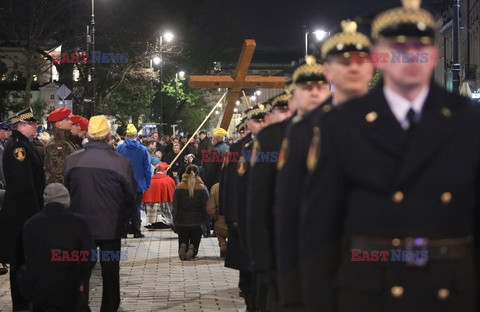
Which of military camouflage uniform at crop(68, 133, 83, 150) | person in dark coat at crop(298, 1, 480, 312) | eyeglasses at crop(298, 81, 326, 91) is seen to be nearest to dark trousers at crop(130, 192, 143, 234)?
military camouflage uniform at crop(68, 133, 83, 150)

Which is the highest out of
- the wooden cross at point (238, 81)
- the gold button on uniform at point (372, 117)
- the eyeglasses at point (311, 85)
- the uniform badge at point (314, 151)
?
the wooden cross at point (238, 81)

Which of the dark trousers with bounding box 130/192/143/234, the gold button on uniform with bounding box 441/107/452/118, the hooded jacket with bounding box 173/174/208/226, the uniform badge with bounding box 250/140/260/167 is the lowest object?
the dark trousers with bounding box 130/192/143/234

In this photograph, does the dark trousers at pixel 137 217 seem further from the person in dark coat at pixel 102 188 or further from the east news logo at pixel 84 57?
the east news logo at pixel 84 57

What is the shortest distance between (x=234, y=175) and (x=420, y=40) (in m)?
7.12

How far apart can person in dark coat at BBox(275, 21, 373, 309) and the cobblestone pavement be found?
23.2 feet

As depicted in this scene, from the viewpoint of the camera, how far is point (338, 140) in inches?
175

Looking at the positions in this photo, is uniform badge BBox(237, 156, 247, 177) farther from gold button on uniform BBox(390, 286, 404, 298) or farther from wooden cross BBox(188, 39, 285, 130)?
wooden cross BBox(188, 39, 285, 130)

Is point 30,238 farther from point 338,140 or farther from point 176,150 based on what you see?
point 176,150

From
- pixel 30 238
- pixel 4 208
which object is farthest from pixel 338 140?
pixel 4 208

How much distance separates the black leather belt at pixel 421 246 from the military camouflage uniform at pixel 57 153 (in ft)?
32.1

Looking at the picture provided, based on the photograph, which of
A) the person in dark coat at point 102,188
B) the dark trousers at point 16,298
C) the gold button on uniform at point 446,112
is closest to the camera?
the gold button on uniform at point 446,112

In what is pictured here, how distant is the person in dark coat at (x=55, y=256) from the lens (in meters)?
9.16

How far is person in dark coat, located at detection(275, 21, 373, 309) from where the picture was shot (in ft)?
15.5

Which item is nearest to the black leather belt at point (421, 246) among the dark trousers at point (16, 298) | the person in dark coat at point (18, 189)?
the dark trousers at point (16, 298)
